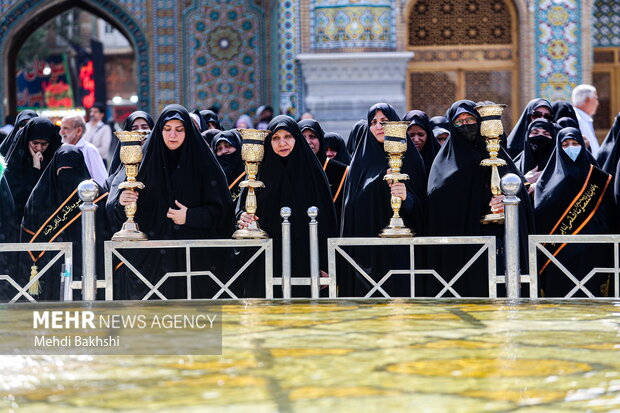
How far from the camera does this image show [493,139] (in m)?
4.44

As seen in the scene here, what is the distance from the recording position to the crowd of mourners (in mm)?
4645

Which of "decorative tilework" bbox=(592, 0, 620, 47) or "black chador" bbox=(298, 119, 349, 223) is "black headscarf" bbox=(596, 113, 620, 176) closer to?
"black chador" bbox=(298, 119, 349, 223)

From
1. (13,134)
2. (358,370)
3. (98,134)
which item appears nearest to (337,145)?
(13,134)

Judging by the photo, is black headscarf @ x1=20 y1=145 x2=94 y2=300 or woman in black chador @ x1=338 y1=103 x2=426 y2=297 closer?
woman in black chador @ x1=338 y1=103 x2=426 y2=297

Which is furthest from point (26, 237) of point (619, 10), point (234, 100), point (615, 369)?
point (619, 10)

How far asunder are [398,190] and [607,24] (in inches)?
320

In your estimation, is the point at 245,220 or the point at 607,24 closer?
the point at 245,220

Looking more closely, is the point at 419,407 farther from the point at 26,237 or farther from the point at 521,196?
the point at 26,237

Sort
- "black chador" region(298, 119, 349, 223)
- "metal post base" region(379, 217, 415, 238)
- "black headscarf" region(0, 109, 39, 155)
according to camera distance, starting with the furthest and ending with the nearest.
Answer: "black headscarf" region(0, 109, 39, 155)
"black chador" region(298, 119, 349, 223)
"metal post base" region(379, 217, 415, 238)

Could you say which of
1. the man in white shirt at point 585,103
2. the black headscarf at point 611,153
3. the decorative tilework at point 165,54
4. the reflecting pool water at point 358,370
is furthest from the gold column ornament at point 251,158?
the decorative tilework at point 165,54

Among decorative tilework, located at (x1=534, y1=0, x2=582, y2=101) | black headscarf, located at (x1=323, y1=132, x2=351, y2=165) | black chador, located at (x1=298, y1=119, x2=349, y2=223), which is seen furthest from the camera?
decorative tilework, located at (x1=534, y1=0, x2=582, y2=101)

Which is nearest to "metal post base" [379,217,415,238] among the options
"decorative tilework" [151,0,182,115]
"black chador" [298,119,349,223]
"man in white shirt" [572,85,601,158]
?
"black chador" [298,119,349,223]

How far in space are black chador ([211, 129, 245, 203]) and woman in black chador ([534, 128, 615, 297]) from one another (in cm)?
149

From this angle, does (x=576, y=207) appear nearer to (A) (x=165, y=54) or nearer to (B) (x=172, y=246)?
(B) (x=172, y=246)
